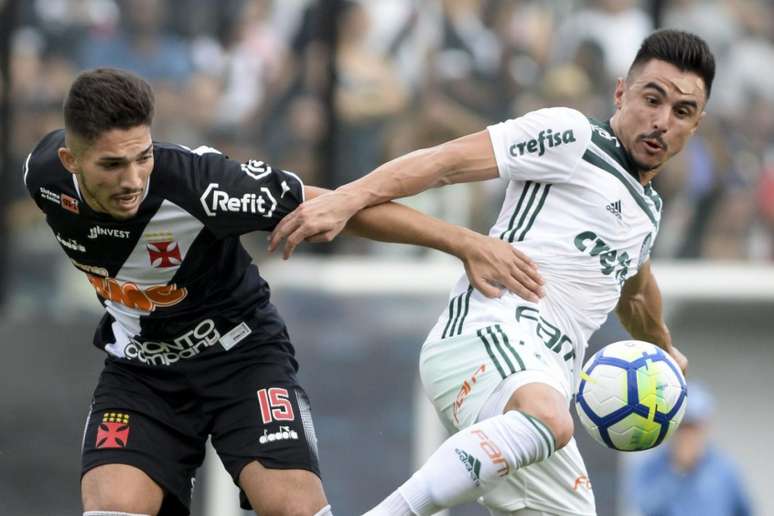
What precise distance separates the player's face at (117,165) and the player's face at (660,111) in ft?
6.50

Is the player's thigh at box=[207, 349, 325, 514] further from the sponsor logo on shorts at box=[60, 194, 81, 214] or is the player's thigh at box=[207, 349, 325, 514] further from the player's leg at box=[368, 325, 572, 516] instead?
the sponsor logo on shorts at box=[60, 194, 81, 214]

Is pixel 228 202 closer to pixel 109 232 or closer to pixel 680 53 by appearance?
pixel 109 232

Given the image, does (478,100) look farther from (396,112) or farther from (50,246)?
(50,246)

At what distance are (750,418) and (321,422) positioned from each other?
4097 millimetres

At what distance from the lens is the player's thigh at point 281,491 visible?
609 cm

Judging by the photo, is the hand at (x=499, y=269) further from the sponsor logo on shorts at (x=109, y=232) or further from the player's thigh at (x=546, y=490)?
the sponsor logo on shorts at (x=109, y=232)

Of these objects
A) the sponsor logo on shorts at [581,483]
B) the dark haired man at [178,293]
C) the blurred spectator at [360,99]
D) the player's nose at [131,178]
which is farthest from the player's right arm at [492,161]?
the blurred spectator at [360,99]

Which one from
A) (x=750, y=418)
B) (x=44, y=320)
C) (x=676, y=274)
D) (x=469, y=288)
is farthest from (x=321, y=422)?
(x=469, y=288)

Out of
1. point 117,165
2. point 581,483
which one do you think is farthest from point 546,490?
point 117,165

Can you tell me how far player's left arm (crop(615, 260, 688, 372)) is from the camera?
23.1 ft

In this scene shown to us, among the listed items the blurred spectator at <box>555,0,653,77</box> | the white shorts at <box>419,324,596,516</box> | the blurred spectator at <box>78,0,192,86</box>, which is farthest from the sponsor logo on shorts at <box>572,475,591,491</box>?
the blurred spectator at <box>78,0,192,86</box>

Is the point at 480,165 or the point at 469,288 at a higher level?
the point at 480,165

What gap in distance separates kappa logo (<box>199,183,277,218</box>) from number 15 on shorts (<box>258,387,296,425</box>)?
779 mm

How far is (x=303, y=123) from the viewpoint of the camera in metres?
10.9
